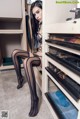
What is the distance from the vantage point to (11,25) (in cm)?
223

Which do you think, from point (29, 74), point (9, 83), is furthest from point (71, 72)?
point (9, 83)

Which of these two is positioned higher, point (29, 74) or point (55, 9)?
point (55, 9)

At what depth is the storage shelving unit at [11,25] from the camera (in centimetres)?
175

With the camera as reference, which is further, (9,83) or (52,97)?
(9,83)

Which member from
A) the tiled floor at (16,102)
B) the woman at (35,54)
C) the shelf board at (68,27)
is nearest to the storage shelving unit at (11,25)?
the woman at (35,54)

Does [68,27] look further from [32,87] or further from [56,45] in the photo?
[32,87]

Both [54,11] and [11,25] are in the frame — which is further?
[11,25]

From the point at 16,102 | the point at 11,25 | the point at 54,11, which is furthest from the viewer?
the point at 11,25

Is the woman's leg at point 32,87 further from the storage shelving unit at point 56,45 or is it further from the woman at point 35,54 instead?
the storage shelving unit at point 56,45

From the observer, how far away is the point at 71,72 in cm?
67

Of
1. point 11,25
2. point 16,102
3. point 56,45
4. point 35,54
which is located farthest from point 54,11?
point 11,25

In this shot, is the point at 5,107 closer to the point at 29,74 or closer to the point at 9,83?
the point at 29,74

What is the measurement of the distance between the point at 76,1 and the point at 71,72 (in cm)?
71

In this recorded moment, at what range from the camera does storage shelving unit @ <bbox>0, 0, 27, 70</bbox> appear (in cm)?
175
